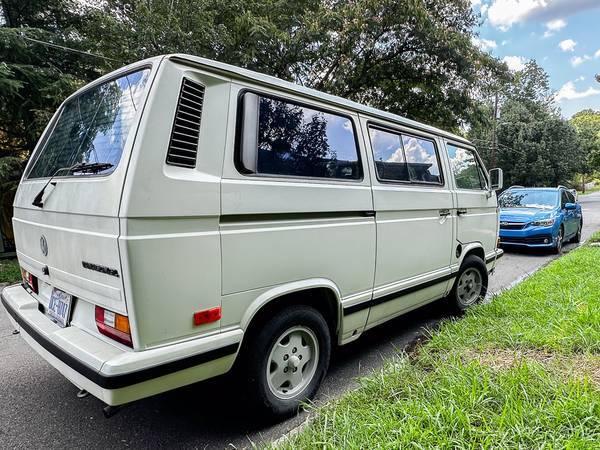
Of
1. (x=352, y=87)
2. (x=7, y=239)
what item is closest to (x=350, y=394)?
(x=7, y=239)

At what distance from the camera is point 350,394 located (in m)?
2.52

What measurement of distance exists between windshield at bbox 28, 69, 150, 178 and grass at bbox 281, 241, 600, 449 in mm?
1894

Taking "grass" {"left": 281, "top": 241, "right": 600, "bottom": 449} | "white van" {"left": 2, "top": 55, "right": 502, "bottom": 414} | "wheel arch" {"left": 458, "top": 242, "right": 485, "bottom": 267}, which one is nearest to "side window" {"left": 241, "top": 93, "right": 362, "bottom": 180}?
"white van" {"left": 2, "top": 55, "right": 502, "bottom": 414}

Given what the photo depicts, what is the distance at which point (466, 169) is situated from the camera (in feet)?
15.0

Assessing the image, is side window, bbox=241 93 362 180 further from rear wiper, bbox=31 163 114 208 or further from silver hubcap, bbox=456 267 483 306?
silver hubcap, bbox=456 267 483 306

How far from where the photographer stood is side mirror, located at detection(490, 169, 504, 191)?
16.2 feet

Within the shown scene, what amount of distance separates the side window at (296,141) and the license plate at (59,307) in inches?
53.1

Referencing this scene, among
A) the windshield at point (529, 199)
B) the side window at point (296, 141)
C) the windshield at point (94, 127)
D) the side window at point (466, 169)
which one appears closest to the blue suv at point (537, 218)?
the windshield at point (529, 199)

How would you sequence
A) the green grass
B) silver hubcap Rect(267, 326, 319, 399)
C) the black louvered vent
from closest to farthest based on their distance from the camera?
the black louvered vent, silver hubcap Rect(267, 326, 319, 399), the green grass

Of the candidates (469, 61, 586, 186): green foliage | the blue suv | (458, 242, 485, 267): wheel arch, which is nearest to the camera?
(458, 242, 485, 267): wheel arch

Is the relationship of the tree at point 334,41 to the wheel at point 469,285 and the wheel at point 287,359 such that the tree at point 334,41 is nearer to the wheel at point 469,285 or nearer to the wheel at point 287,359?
the wheel at point 469,285

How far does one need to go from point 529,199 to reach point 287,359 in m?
9.69

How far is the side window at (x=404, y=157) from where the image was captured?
3256mm

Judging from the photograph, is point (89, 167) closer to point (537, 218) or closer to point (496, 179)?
point (496, 179)
